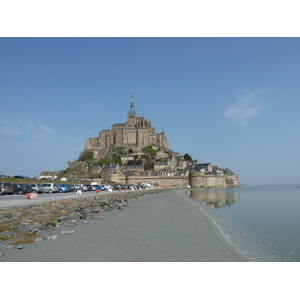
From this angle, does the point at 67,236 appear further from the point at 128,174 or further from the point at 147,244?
the point at 128,174

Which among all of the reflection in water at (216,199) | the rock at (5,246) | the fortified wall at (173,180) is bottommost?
the reflection in water at (216,199)

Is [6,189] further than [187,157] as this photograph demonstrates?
No

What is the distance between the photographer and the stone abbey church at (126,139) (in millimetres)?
116938

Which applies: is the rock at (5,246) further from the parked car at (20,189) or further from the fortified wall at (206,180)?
the fortified wall at (206,180)

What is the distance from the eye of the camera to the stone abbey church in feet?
384

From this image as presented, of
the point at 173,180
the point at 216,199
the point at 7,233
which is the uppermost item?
the point at 173,180

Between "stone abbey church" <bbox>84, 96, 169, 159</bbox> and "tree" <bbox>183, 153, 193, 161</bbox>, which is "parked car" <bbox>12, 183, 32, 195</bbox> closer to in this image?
"stone abbey church" <bbox>84, 96, 169, 159</bbox>

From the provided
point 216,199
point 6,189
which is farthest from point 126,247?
point 216,199

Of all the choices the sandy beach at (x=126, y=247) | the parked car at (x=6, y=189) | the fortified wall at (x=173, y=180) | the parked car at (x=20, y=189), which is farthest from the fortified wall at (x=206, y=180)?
the sandy beach at (x=126, y=247)

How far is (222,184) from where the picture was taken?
103 meters

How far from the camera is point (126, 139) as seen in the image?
11919 cm

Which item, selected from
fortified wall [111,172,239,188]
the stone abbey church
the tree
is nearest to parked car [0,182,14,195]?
fortified wall [111,172,239,188]

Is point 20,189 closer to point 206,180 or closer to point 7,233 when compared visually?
point 7,233

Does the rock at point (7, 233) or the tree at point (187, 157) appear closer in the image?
the rock at point (7, 233)
